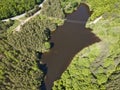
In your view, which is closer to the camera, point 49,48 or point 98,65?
point 98,65

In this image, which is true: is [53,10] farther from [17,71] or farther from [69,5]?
[17,71]

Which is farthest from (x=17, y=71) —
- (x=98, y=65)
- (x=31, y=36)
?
(x=98, y=65)

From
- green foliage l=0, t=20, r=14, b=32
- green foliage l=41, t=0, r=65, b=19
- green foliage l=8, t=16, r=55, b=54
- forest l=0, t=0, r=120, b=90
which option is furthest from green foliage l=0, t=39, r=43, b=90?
green foliage l=41, t=0, r=65, b=19

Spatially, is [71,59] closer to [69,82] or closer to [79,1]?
[69,82]

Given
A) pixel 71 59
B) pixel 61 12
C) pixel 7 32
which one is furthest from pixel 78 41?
pixel 7 32

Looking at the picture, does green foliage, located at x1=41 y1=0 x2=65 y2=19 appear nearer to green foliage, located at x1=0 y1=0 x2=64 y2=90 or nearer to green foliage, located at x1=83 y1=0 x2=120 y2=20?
green foliage, located at x1=0 y1=0 x2=64 y2=90

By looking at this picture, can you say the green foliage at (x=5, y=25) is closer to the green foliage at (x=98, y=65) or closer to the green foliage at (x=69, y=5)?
the green foliage at (x=69, y=5)

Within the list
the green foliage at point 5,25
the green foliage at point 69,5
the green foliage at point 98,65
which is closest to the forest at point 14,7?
the green foliage at point 5,25

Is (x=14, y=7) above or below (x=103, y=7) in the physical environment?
above

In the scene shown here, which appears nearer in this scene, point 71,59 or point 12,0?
point 71,59
